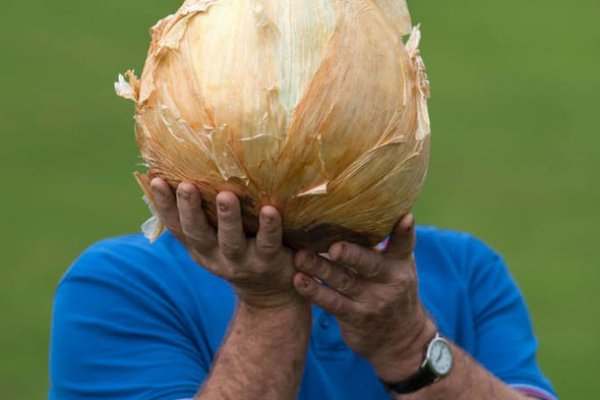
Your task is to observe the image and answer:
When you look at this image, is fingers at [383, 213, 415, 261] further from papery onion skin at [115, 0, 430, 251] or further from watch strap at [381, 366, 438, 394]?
watch strap at [381, 366, 438, 394]

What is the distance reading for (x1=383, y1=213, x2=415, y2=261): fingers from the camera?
3.13 meters

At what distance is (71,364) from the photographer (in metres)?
3.70

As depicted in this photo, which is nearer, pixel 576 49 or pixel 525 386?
pixel 525 386

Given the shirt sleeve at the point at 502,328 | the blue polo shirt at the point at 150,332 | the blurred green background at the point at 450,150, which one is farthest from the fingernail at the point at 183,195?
the blurred green background at the point at 450,150

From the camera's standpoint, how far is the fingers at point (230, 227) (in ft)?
9.62

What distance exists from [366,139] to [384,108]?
0.07 meters

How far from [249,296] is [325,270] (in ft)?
0.82

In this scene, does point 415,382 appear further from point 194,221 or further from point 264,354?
point 194,221

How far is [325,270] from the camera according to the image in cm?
315

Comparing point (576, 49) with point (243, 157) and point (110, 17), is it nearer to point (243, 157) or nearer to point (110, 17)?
point (110, 17)

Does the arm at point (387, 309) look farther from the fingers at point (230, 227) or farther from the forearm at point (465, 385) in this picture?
the fingers at point (230, 227)

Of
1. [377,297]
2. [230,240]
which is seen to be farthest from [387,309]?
[230,240]

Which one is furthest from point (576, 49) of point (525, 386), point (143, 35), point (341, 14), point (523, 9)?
point (341, 14)

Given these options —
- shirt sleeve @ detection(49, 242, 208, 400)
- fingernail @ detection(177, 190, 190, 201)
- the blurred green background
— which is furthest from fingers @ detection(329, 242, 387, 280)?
the blurred green background
